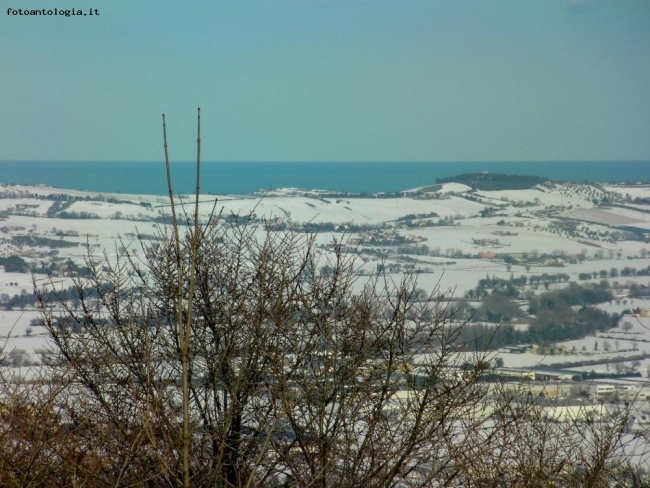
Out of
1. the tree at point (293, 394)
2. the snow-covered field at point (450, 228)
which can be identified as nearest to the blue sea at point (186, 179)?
the snow-covered field at point (450, 228)

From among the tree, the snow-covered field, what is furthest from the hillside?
the tree

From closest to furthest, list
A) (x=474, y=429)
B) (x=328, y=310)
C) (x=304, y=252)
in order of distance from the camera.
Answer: (x=474, y=429), (x=328, y=310), (x=304, y=252)

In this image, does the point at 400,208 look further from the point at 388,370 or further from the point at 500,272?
the point at 388,370

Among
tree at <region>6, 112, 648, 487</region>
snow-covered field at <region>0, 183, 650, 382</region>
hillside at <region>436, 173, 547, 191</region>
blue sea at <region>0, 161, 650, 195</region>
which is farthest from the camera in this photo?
hillside at <region>436, 173, 547, 191</region>

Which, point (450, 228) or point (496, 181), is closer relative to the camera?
point (450, 228)

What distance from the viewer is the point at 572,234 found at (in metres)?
30.3

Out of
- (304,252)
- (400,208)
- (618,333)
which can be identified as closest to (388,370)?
(304,252)

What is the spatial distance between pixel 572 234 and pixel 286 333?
85.0ft

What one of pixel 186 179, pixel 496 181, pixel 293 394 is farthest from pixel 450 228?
pixel 293 394

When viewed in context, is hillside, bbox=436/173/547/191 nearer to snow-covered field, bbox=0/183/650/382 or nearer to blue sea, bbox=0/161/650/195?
snow-covered field, bbox=0/183/650/382

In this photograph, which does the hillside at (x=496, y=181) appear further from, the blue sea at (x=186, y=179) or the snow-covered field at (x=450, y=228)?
the blue sea at (x=186, y=179)

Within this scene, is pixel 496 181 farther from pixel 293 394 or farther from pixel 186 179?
pixel 293 394

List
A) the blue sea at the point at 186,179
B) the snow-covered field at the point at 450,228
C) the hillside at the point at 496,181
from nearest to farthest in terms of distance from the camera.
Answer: the snow-covered field at the point at 450,228
the blue sea at the point at 186,179
the hillside at the point at 496,181

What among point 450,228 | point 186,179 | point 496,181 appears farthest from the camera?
point 496,181
